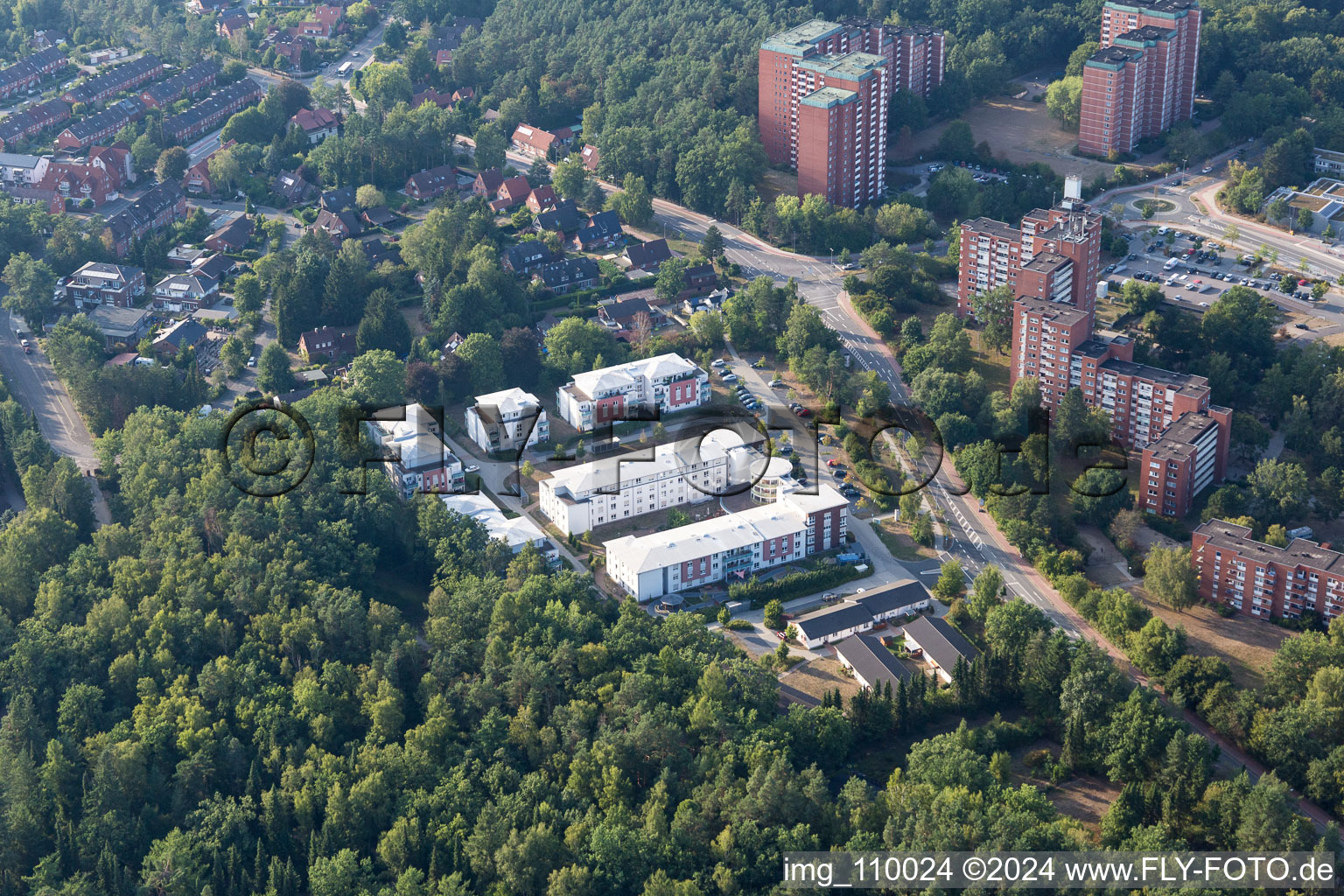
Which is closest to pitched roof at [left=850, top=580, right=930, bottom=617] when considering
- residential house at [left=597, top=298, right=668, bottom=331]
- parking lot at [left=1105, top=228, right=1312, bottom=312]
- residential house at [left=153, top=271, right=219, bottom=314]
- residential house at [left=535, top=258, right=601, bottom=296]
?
residential house at [left=597, top=298, right=668, bottom=331]

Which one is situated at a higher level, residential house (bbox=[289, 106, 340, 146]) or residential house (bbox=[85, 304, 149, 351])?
residential house (bbox=[289, 106, 340, 146])

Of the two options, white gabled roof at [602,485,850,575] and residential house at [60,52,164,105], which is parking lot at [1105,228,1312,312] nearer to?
white gabled roof at [602,485,850,575]

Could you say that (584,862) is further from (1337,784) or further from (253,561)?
(1337,784)

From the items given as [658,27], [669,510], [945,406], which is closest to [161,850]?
[669,510]

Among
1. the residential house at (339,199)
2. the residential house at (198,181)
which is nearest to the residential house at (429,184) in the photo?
the residential house at (339,199)

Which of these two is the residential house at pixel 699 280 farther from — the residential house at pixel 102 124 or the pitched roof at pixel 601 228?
the residential house at pixel 102 124

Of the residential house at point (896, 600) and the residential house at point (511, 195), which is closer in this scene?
the residential house at point (896, 600)
